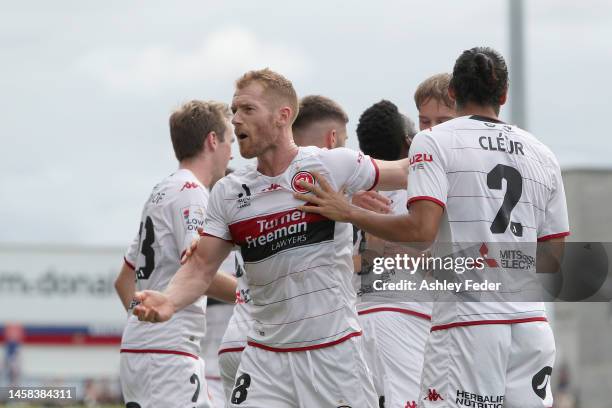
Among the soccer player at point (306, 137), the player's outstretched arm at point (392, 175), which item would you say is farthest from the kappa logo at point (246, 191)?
the soccer player at point (306, 137)

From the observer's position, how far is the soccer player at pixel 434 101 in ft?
28.7

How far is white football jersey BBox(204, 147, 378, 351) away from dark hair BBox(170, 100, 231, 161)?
6.95 feet

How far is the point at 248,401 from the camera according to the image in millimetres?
7152

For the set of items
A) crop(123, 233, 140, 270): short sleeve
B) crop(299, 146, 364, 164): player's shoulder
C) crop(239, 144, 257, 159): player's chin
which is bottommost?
crop(123, 233, 140, 270): short sleeve

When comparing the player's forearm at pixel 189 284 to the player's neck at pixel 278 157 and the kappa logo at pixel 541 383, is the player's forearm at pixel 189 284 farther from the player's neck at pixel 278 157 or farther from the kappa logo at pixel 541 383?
the kappa logo at pixel 541 383

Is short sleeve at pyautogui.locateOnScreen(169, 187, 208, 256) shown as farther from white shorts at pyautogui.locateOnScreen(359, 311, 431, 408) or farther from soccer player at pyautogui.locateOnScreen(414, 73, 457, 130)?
soccer player at pyautogui.locateOnScreen(414, 73, 457, 130)

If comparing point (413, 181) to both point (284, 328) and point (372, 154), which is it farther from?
point (372, 154)

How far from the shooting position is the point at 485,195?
6.63 meters

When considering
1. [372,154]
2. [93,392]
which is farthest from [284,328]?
[93,392]

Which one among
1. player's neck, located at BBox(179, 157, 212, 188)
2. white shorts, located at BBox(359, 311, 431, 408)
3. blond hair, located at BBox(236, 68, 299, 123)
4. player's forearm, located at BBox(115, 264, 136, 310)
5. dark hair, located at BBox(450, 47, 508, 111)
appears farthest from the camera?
player's forearm, located at BBox(115, 264, 136, 310)

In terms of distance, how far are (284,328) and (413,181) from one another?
1181 mm

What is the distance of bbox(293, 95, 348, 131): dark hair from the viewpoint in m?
9.06

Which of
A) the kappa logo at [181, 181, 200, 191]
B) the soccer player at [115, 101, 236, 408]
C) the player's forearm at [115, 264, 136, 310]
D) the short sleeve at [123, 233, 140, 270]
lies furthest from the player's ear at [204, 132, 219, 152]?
the player's forearm at [115, 264, 136, 310]

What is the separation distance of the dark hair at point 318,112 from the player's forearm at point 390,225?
2.25m
